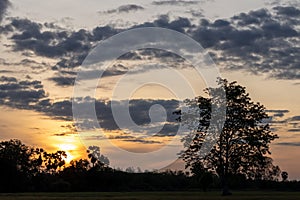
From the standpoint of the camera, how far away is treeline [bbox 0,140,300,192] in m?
122

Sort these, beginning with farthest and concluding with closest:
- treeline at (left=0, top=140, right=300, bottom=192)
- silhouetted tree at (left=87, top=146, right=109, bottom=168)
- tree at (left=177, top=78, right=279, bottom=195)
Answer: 1. silhouetted tree at (left=87, top=146, right=109, bottom=168)
2. treeline at (left=0, top=140, right=300, bottom=192)
3. tree at (left=177, top=78, right=279, bottom=195)

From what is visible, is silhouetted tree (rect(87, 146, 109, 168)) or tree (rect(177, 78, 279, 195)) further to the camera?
silhouetted tree (rect(87, 146, 109, 168))

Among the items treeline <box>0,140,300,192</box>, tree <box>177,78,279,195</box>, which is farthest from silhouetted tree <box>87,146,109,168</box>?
tree <box>177,78,279,195</box>

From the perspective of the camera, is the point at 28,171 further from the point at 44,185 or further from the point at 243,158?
the point at 243,158

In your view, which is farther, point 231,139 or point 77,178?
point 77,178

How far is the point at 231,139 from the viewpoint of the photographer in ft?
267

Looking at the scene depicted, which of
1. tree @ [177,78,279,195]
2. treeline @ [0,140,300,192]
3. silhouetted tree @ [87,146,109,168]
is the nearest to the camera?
tree @ [177,78,279,195]

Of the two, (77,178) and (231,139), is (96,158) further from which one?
(231,139)

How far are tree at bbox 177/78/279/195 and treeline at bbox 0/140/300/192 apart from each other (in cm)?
3485

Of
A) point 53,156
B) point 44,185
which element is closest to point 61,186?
point 44,185

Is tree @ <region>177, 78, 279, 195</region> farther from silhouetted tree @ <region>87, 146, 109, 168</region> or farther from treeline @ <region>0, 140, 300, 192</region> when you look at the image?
silhouetted tree @ <region>87, 146, 109, 168</region>

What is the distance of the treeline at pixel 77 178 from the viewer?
12228cm

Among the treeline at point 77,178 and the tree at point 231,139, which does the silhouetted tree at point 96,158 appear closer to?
the treeline at point 77,178

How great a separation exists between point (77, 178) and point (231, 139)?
6727cm
